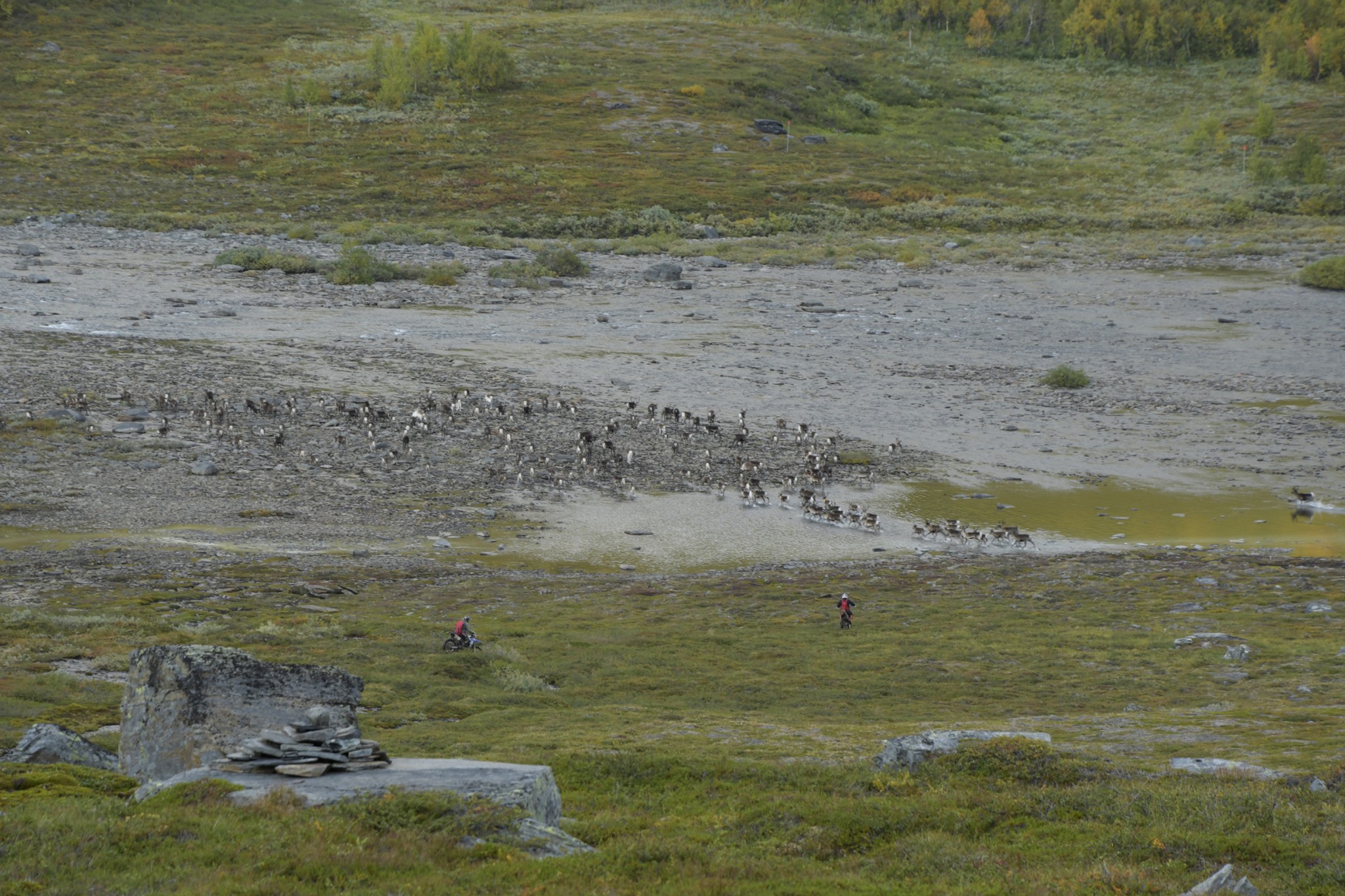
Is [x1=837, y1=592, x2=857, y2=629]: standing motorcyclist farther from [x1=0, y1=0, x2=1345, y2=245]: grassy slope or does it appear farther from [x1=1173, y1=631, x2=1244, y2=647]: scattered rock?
[x1=0, y1=0, x2=1345, y2=245]: grassy slope

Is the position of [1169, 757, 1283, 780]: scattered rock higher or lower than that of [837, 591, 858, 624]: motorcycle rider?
higher

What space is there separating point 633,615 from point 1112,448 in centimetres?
2274

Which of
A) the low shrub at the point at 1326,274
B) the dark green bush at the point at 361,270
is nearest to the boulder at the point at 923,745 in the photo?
the dark green bush at the point at 361,270

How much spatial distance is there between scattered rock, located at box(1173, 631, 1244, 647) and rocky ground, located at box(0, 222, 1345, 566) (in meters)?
14.4

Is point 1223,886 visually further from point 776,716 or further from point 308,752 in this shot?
point 776,716

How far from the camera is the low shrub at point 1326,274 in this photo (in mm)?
62812

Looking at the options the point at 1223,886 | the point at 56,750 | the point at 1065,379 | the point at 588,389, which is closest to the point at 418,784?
the point at 56,750

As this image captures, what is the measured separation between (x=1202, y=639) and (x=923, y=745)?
11607mm

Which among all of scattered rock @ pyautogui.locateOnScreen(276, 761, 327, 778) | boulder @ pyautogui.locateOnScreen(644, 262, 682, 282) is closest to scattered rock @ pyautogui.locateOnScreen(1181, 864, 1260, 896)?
scattered rock @ pyautogui.locateOnScreen(276, 761, 327, 778)

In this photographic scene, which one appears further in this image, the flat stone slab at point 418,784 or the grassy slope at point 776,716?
the flat stone slab at point 418,784

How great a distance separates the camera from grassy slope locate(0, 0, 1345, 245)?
8856 cm

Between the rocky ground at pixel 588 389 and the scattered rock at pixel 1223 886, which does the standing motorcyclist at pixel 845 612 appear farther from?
the scattered rock at pixel 1223 886

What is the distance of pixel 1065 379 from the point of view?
155 feet

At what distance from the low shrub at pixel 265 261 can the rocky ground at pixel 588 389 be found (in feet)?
4.50
